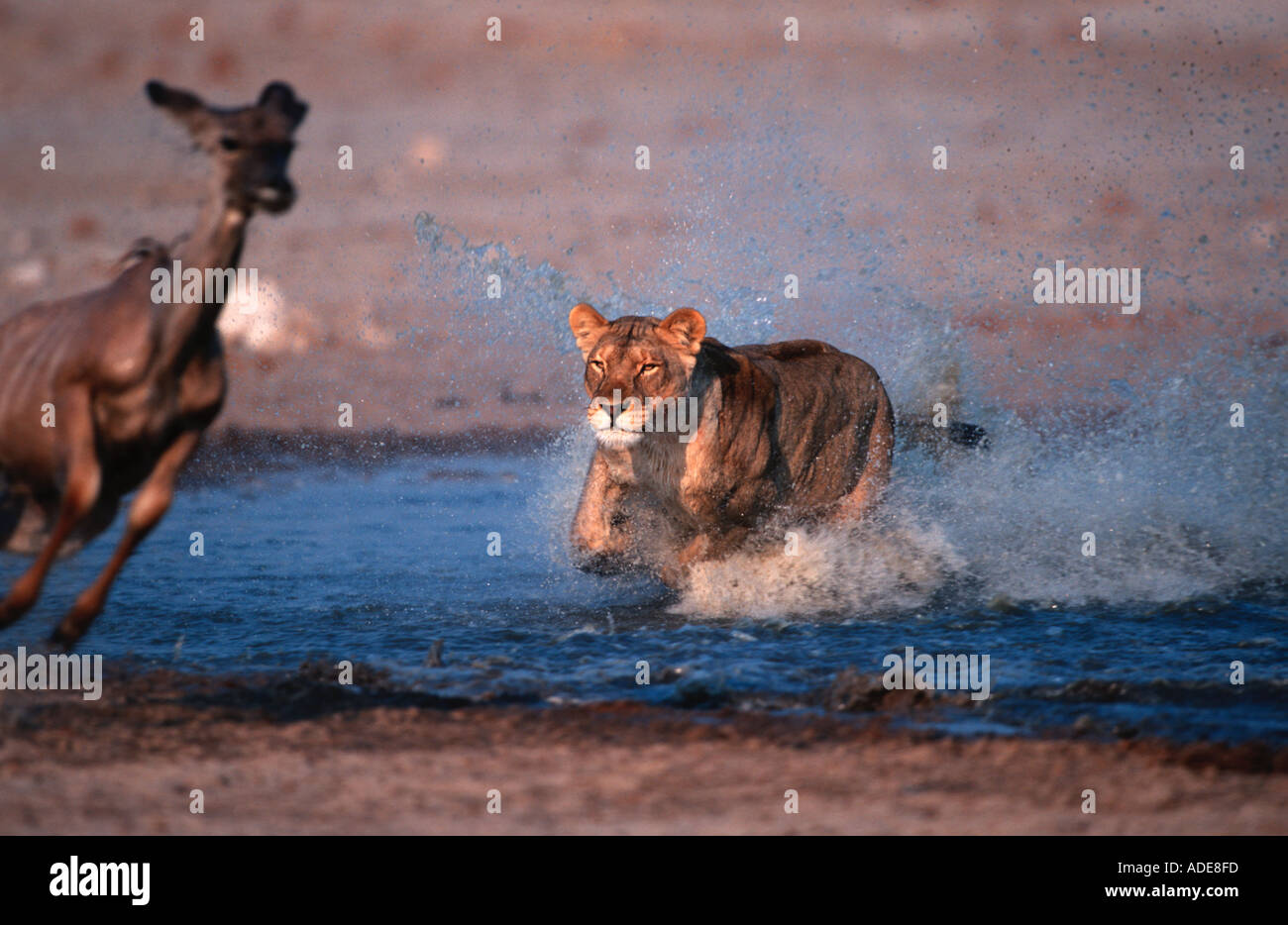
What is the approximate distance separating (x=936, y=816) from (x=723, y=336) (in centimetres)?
894

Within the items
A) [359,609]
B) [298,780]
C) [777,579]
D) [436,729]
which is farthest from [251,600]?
[298,780]

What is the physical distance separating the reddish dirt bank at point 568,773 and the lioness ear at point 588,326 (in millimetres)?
3153

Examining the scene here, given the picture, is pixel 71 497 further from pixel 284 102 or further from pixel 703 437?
pixel 703 437

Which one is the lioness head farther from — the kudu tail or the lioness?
the kudu tail

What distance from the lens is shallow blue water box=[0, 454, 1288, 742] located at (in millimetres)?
6910

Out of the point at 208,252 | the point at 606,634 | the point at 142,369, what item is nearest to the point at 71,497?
the point at 142,369

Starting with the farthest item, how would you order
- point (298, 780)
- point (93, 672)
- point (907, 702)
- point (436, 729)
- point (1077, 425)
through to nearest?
point (1077, 425), point (93, 672), point (907, 702), point (436, 729), point (298, 780)

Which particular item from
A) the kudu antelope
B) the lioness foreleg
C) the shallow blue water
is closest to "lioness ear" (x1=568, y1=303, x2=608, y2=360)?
the lioness foreleg

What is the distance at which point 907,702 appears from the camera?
22.2ft

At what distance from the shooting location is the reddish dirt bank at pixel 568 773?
4.79 metres

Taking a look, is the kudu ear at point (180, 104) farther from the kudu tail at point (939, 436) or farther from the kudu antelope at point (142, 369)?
the kudu tail at point (939, 436)

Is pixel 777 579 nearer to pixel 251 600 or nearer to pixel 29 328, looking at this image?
pixel 251 600

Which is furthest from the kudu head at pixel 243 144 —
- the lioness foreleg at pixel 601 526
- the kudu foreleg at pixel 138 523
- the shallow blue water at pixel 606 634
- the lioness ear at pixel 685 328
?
the lioness foreleg at pixel 601 526

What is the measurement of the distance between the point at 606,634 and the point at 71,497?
12.7ft
